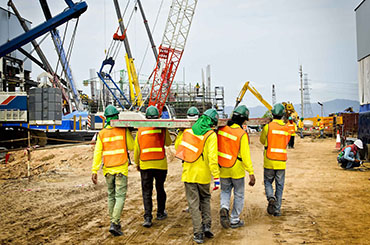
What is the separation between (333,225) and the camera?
5.85 metres

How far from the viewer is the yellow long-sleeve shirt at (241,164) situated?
5863 millimetres

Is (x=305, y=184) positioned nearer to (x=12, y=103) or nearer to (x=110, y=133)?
(x=110, y=133)

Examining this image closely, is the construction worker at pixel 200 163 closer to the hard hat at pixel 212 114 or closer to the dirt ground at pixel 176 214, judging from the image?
the hard hat at pixel 212 114

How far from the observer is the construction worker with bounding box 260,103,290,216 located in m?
6.56

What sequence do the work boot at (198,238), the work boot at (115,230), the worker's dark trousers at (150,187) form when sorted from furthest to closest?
the worker's dark trousers at (150,187) < the work boot at (115,230) < the work boot at (198,238)

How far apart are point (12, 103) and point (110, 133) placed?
462 inches

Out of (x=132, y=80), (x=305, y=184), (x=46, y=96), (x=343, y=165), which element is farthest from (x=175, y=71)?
(x=305, y=184)

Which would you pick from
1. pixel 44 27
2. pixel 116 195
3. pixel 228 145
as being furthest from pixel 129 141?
pixel 44 27

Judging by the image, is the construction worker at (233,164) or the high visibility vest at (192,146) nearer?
the high visibility vest at (192,146)

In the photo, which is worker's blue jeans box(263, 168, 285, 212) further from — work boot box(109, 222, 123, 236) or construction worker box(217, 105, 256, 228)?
work boot box(109, 222, 123, 236)

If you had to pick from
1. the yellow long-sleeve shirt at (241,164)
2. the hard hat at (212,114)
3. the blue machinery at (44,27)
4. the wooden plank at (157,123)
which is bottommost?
the yellow long-sleeve shirt at (241,164)

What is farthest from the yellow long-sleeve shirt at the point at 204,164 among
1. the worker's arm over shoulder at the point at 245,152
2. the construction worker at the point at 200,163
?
the worker's arm over shoulder at the point at 245,152

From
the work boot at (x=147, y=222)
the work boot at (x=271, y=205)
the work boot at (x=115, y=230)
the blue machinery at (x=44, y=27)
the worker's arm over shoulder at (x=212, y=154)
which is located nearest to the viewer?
the worker's arm over shoulder at (x=212, y=154)

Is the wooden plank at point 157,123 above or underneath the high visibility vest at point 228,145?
above
